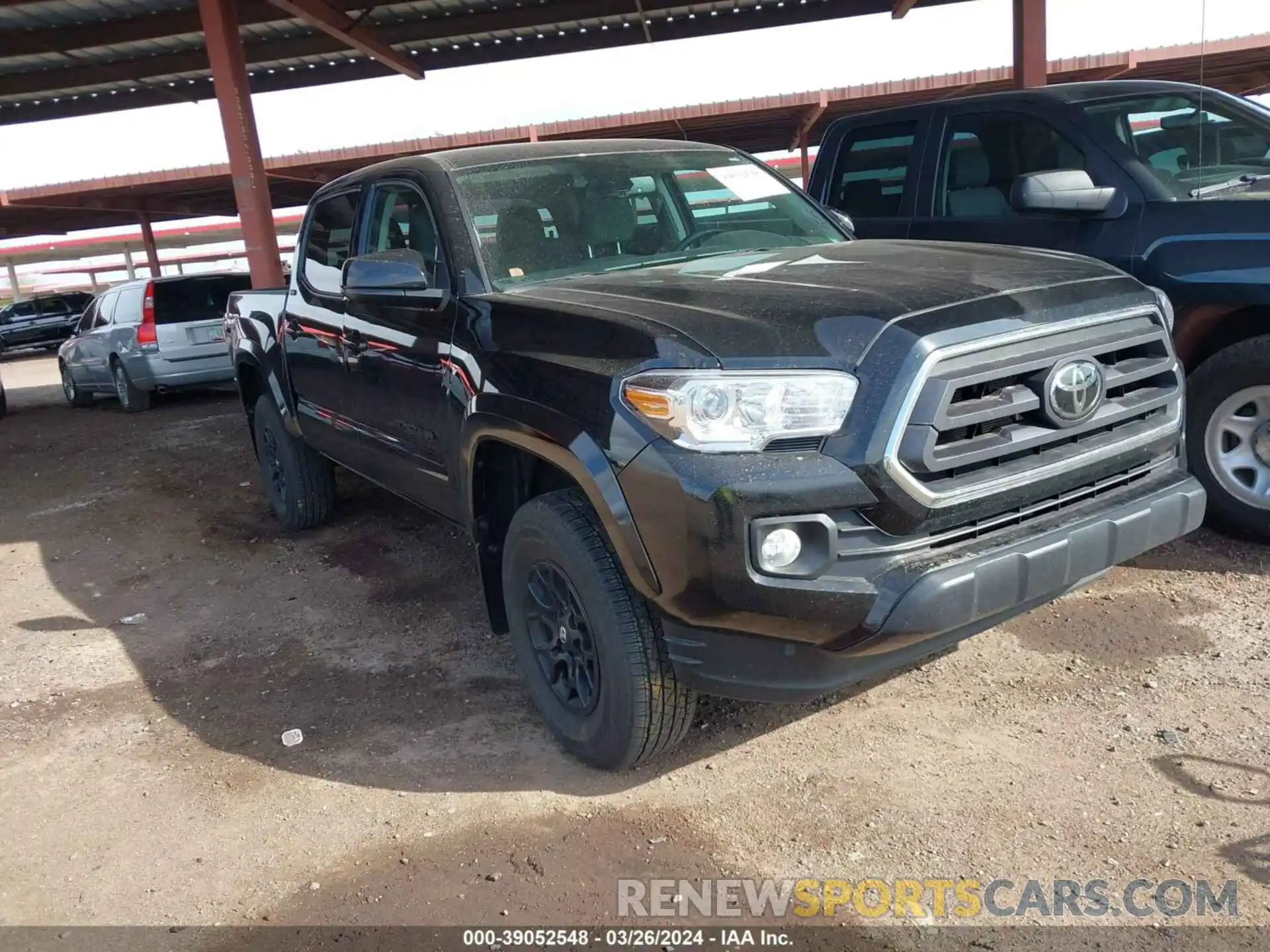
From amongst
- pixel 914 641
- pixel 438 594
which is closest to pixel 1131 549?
pixel 914 641

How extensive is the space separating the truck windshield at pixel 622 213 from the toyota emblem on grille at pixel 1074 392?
4.98ft

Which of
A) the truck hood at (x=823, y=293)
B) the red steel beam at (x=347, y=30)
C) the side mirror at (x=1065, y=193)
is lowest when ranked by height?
the truck hood at (x=823, y=293)

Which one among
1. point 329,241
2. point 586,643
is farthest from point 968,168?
point 586,643

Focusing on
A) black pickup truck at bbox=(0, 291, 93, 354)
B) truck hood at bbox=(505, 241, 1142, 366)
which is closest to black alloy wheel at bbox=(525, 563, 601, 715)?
truck hood at bbox=(505, 241, 1142, 366)

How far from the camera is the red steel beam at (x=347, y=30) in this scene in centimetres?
1012

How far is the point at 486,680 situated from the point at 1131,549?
Answer: 2.41 m

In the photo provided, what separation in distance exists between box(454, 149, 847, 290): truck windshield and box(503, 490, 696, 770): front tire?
1.05 meters

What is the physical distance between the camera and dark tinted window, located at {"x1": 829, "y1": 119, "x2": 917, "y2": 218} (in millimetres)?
5633

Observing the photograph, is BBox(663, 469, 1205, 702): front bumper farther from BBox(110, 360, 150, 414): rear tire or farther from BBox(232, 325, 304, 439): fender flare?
BBox(110, 360, 150, 414): rear tire

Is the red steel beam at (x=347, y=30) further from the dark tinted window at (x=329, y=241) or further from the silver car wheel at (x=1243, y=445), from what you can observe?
the silver car wheel at (x=1243, y=445)

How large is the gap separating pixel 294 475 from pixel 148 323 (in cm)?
678

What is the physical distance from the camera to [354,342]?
4566mm

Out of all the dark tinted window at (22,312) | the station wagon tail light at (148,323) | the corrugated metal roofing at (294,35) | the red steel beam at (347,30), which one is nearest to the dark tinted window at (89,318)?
the station wagon tail light at (148,323)

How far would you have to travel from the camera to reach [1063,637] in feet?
12.9
